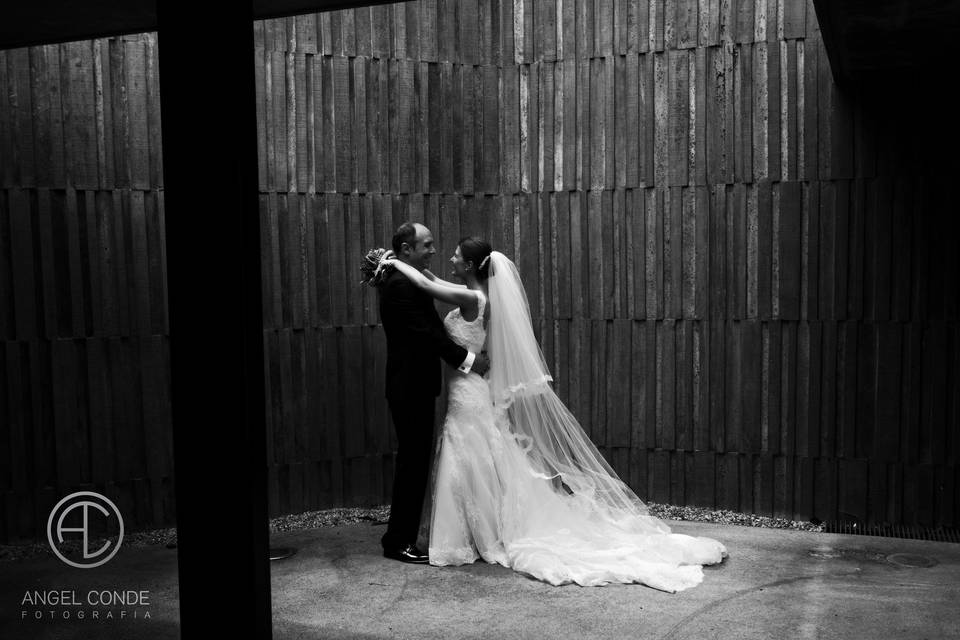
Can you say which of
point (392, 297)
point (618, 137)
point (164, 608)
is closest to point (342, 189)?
point (392, 297)

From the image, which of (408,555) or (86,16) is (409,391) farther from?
(86,16)

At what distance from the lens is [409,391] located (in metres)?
5.14

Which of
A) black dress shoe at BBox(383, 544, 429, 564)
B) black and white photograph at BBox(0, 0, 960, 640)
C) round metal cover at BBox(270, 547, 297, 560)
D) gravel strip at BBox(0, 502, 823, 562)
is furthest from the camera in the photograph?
gravel strip at BBox(0, 502, 823, 562)

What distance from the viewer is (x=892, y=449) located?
554cm

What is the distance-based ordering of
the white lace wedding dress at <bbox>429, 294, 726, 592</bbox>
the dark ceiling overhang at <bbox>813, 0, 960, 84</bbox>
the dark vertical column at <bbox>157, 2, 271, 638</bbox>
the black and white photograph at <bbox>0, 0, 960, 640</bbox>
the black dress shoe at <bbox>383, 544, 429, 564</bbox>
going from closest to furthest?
1. the dark vertical column at <bbox>157, 2, 271, 638</bbox>
2. the dark ceiling overhang at <bbox>813, 0, 960, 84</bbox>
3. the black and white photograph at <bbox>0, 0, 960, 640</bbox>
4. the white lace wedding dress at <bbox>429, 294, 726, 592</bbox>
5. the black dress shoe at <bbox>383, 544, 429, 564</bbox>

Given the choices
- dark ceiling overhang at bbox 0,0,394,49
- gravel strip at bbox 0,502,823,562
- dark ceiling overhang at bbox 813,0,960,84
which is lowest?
gravel strip at bbox 0,502,823,562

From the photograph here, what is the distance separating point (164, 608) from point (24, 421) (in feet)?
5.43

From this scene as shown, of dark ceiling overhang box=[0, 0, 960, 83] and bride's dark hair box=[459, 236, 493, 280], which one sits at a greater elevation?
dark ceiling overhang box=[0, 0, 960, 83]

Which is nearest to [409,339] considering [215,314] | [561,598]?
[561,598]

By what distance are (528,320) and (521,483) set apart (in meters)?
0.95

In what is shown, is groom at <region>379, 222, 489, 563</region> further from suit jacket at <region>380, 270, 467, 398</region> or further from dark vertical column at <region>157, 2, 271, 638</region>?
dark vertical column at <region>157, 2, 271, 638</region>

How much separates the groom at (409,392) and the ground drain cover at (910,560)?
8.41ft

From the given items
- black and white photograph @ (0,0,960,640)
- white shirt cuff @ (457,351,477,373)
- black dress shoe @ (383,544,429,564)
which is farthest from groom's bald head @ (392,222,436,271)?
black dress shoe @ (383,544,429,564)

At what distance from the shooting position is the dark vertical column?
7.50 ft
